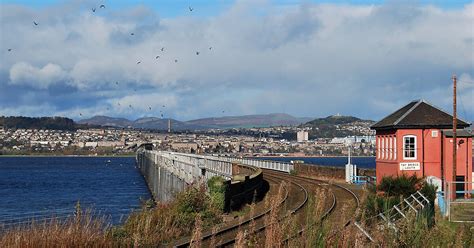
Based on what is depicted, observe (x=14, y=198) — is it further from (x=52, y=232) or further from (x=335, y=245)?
(x=335, y=245)

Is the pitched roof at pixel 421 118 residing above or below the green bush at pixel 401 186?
above

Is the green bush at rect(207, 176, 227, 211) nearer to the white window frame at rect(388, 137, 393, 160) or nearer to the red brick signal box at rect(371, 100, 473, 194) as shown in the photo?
the red brick signal box at rect(371, 100, 473, 194)

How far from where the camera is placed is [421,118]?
36.1 m

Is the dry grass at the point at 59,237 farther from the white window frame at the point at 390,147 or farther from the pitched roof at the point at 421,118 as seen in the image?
the white window frame at the point at 390,147

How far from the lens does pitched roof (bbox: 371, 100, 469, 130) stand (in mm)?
35688

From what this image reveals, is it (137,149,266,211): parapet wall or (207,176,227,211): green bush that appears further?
(137,149,266,211): parapet wall

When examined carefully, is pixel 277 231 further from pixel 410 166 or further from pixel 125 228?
pixel 410 166

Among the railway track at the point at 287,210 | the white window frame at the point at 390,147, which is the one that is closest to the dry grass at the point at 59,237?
the railway track at the point at 287,210

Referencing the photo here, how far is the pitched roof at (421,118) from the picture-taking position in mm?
35688

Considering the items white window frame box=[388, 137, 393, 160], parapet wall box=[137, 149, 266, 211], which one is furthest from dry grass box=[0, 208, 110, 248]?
white window frame box=[388, 137, 393, 160]

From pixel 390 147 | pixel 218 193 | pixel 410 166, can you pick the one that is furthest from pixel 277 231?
pixel 390 147

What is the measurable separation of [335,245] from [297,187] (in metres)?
31.8

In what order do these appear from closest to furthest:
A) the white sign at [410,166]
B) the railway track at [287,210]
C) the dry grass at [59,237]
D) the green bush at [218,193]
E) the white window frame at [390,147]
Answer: the railway track at [287,210], the dry grass at [59,237], the green bush at [218,193], the white sign at [410,166], the white window frame at [390,147]

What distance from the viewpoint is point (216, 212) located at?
938 inches
